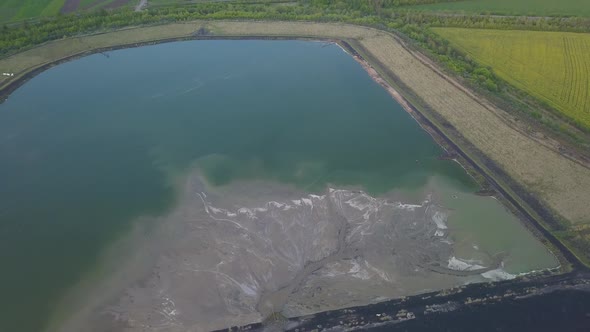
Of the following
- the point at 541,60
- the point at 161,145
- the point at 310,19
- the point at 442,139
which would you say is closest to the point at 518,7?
the point at 541,60

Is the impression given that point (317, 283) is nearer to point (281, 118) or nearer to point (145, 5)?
point (281, 118)

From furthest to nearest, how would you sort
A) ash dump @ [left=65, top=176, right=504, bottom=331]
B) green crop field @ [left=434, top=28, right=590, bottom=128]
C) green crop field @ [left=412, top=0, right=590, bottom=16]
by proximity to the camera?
green crop field @ [left=412, top=0, right=590, bottom=16] → green crop field @ [left=434, top=28, right=590, bottom=128] → ash dump @ [left=65, top=176, right=504, bottom=331]

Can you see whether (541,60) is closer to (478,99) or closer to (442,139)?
A: (478,99)

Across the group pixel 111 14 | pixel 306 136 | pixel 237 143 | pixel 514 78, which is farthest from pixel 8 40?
pixel 514 78

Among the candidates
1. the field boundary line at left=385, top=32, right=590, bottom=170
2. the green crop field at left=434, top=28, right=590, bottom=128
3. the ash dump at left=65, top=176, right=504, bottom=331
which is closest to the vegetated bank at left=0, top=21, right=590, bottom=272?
the field boundary line at left=385, top=32, right=590, bottom=170

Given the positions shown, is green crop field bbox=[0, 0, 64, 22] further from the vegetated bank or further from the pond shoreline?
the pond shoreline
